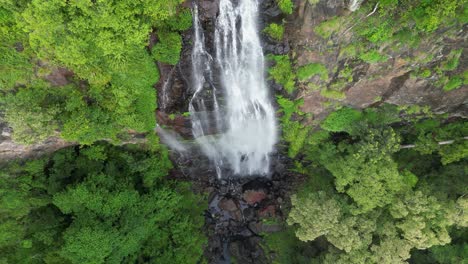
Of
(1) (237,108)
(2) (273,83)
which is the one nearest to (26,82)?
(1) (237,108)

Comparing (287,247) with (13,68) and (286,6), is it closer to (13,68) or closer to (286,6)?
(286,6)

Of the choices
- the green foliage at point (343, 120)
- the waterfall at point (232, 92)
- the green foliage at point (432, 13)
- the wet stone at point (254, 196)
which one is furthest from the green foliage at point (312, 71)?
the wet stone at point (254, 196)

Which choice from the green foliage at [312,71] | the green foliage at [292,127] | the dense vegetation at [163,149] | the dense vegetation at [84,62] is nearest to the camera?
the dense vegetation at [84,62]

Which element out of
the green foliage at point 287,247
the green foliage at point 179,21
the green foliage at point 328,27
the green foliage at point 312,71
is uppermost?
the green foliage at point 179,21

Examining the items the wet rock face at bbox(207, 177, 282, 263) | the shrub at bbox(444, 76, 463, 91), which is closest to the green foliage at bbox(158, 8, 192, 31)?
the wet rock face at bbox(207, 177, 282, 263)

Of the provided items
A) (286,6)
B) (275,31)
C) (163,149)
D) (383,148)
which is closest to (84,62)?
(275,31)

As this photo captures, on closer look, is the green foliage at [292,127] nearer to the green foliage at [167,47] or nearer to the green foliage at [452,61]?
the green foliage at [167,47]

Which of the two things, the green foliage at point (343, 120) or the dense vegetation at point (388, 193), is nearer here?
the dense vegetation at point (388, 193)
